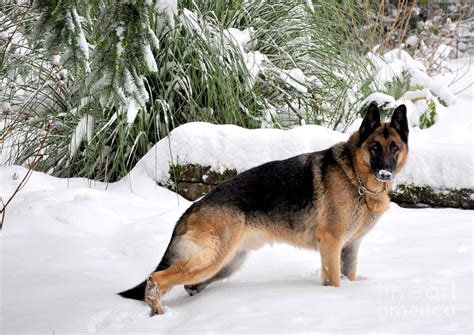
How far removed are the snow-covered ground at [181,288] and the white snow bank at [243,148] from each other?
11.0 inches

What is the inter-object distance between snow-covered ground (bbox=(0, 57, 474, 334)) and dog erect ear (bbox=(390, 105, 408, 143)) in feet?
2.87

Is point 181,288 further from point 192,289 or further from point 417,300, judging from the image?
point 417,300

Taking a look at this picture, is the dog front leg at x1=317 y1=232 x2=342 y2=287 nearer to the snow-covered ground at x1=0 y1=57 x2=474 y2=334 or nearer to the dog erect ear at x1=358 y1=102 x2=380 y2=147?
the snow-covered ground at x1=0 y1=57 x2=474 y2=334

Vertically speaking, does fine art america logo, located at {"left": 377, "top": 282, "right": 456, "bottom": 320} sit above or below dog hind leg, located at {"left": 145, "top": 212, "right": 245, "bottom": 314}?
below

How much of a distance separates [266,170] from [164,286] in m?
1.02

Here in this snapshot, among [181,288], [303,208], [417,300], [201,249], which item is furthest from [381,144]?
[181,288]

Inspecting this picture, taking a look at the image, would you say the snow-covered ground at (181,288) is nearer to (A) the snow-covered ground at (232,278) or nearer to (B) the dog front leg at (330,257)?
(A) the snow-covered ground at (232,278)

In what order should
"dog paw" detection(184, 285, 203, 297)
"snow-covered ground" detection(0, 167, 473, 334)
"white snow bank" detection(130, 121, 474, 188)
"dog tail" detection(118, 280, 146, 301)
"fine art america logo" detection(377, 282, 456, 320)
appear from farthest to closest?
"white snow bank" detection(130, 121, 474, 188)
"dog paw" detection(184, 285, 203, 297)
"dog tail" detection(118, 280, 146, 301)
"snow-covered ground" detection(0, 167, 473, 334)
"fine art america logo" detection(377, 282, 456, 320)

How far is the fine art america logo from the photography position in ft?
10.6

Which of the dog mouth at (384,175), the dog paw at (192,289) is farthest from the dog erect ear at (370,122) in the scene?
the dog paw at (192,289)

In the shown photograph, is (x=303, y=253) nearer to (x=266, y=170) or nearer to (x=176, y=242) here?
(x=266, y=170)

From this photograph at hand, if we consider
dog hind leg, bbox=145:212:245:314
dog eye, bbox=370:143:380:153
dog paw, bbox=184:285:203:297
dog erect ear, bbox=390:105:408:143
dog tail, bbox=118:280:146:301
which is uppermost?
dog erect ear, bbox=390:105:408:143

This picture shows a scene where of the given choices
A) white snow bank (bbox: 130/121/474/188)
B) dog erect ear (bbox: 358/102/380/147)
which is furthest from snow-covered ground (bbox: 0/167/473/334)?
dog erect ear (bbox: 358/102/380/147)

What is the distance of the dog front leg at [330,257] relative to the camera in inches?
158
